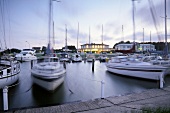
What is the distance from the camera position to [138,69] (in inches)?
689

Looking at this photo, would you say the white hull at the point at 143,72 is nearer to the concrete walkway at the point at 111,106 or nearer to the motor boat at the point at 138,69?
the motor boat at the point at 138,69

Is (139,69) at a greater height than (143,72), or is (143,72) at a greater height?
(139,69)

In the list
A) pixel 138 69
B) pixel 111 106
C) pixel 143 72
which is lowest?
pixel 111 106

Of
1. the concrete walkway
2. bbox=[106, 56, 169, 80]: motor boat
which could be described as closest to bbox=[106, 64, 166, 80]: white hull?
bbox=[106, 56, 169, 80]: motor boat

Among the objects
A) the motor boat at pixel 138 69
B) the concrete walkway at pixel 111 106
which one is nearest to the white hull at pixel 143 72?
the motor boat at pixel 138 69

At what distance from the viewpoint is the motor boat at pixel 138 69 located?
15984mm

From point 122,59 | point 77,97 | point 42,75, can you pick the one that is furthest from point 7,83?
point 122,59

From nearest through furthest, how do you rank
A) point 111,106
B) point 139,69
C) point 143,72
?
point 111,106 → point 143,72 → point 139,69

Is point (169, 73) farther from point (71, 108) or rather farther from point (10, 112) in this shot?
point (10, 112)

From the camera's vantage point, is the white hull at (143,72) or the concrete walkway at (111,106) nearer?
the concrete walkway at (111,106)

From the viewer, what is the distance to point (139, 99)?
24.6 ft

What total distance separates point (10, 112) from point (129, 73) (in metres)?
15.6

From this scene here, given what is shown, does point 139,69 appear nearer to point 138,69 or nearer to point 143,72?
point 138,69

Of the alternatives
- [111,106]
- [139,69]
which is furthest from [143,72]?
[111,106]
